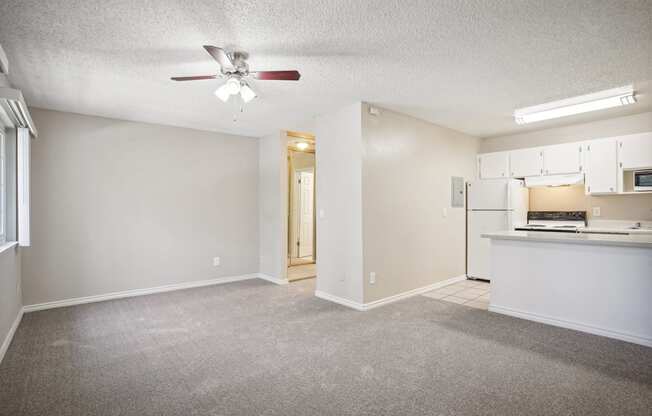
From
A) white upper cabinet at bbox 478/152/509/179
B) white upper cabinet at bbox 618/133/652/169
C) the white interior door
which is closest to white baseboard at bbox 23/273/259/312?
the white interior door

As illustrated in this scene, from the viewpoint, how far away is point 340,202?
4.25 m

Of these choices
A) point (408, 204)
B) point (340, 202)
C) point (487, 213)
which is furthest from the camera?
point (487, 213)

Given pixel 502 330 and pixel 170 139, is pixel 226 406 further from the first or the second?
pixel 170 139

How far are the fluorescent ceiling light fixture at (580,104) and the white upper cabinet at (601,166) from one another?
931 millimetres

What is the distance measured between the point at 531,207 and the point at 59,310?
6.76 m

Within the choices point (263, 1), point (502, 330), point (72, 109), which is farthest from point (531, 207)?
point (72, 109)

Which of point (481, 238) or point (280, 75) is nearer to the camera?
point (280, 75)

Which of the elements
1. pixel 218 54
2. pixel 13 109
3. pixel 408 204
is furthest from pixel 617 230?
pixel 13 109

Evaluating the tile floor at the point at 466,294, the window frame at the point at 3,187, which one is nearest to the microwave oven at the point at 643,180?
the tile floor at the point at 466,294

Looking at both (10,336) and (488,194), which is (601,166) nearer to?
(488,194)

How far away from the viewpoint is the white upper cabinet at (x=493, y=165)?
5.55m

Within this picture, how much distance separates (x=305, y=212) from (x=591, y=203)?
199 inches

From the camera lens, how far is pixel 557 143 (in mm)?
5211

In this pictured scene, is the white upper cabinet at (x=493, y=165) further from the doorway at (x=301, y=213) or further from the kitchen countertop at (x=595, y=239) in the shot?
the doorway at (x=301, y=213)
